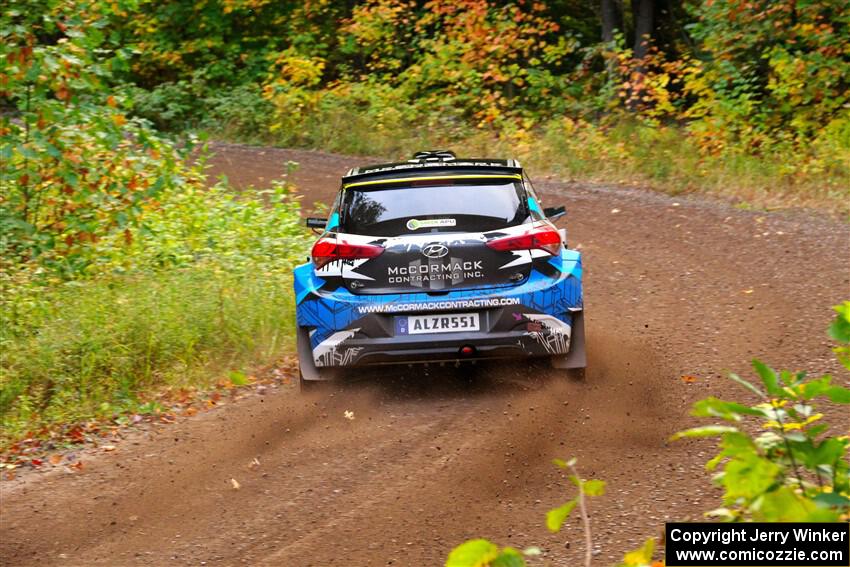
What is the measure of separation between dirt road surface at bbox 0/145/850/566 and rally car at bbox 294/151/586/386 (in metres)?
0.44

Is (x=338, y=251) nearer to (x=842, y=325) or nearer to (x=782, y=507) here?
(x=842, y=325)

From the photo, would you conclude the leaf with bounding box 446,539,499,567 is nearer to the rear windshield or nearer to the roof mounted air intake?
the rear windshield

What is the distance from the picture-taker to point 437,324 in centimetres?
767

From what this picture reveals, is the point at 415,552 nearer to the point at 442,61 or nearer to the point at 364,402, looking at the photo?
the point at 364,402

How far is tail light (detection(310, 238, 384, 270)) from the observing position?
25.5ft

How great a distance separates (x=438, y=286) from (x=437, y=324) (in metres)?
0.26

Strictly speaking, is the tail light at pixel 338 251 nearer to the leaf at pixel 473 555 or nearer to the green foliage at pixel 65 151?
the green foliage at pixel 65 151

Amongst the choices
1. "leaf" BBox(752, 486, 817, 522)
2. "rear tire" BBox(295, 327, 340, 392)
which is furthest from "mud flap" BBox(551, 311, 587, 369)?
"leaf" BBox(752, 486, 817, 522)

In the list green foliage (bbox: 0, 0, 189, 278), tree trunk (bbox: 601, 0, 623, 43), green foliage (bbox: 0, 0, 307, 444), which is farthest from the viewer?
tree trunk (bbox: 601, 0, 623, 43)

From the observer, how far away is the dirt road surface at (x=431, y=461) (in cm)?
560

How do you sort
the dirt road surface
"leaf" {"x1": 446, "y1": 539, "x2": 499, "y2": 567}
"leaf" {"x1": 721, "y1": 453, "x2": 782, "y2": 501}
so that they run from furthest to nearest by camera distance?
1. the dirt road surface
2. "leaf" {"x1": 721, "y1": 453, "x2": 782, "y2": 501}
3. "leaf" {"x1": 446, "y1": 539, "x2": 499, "y2": 567}

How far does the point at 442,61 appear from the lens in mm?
25312

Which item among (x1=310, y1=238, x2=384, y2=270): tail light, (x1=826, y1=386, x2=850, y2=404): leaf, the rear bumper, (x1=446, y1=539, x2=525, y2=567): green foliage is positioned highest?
(x1=826, y1=386, x2=850, y2=404): leaf

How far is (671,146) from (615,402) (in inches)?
511
